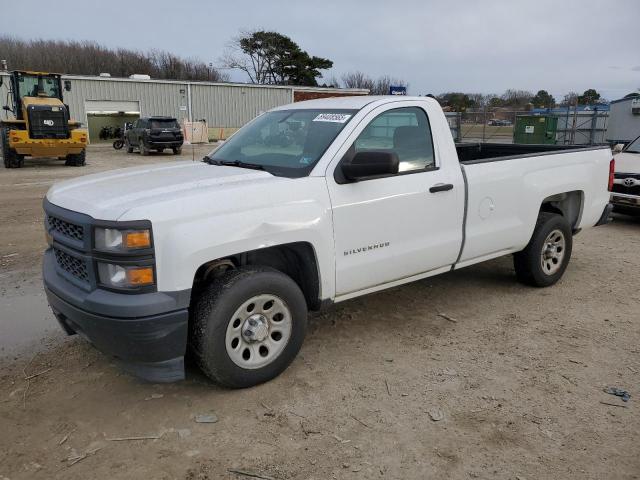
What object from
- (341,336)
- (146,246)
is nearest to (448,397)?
(341,336)

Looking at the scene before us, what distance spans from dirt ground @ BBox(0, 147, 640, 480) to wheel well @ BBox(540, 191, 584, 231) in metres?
1.06

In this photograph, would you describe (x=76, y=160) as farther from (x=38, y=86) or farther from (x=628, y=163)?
(x=628, y=163)

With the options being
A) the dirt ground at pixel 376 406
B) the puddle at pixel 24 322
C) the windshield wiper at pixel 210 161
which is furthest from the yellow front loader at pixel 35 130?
the windshield wiper at pixel 210 161

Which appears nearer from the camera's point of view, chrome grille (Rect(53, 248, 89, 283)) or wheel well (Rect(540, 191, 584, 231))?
chrome grille (Rect(53, 248, 89, 283))

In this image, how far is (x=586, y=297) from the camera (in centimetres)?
538

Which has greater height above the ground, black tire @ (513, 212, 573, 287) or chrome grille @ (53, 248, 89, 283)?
chrome grille @ (53, 248, 89, 283)

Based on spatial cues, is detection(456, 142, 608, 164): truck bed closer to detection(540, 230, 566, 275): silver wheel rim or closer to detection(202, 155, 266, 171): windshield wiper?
detection(540, 230, 566, 275): silver wheel rim

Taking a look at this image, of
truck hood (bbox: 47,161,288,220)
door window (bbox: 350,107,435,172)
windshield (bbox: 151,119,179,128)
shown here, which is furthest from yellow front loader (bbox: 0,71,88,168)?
door window (bbox: 350,107,435,172)

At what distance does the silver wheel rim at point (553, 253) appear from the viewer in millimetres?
5480

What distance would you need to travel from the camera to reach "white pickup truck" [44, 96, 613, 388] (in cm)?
304

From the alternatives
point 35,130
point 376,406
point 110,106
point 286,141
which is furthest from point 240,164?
point 110,106

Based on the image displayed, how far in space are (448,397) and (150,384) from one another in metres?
2.01

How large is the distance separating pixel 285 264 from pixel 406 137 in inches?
57.5

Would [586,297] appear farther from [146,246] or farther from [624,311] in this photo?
[146,246]
